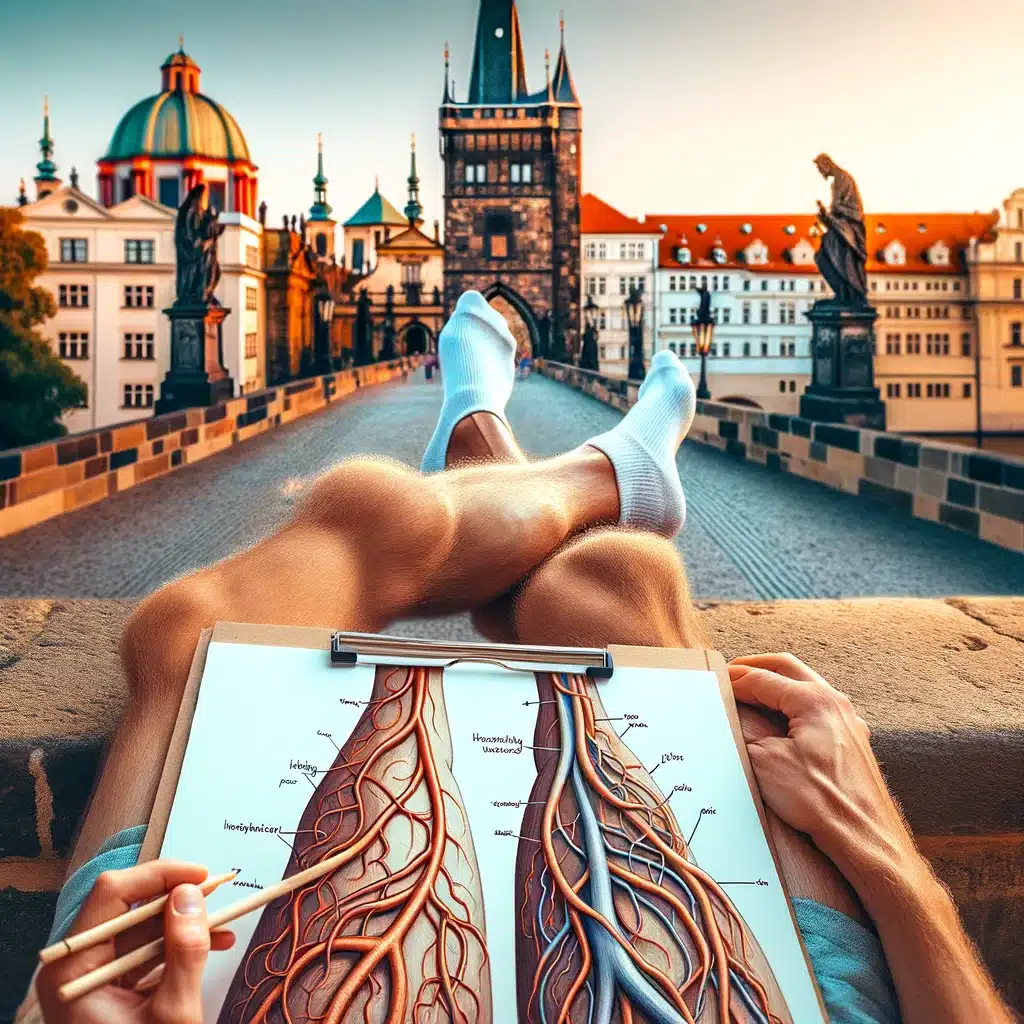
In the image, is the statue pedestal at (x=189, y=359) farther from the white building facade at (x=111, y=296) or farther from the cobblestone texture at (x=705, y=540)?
the white building facade at (x=111, y=296)

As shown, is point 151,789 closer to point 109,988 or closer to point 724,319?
point 109,988

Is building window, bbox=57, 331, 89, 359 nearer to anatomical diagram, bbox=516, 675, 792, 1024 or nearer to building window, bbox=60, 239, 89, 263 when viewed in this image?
building window, bbox=60, 239, 89, 263

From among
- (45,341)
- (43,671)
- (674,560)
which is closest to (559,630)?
(674,560)

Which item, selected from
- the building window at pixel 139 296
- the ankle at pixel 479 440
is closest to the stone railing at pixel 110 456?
the ankle at pixel 479 440

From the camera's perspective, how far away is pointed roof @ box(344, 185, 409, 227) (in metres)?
51.8

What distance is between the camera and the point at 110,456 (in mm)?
5379

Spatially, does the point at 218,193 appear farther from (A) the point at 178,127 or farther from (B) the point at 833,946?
(B) the point at 833,946

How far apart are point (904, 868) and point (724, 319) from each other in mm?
35645

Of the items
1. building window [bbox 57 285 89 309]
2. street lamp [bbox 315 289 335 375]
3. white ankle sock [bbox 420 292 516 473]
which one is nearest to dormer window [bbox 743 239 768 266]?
building window [bbox 57 285 89 309]

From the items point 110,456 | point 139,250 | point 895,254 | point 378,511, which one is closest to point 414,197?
point 139,250

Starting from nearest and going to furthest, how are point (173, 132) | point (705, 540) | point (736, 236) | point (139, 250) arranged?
point (705, 540)
point (139, 250)
point (173, 132)
point (736, 236)

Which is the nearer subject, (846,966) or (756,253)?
(846,966)

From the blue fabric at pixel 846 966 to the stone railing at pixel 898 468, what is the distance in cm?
336

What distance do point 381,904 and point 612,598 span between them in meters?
0.39
